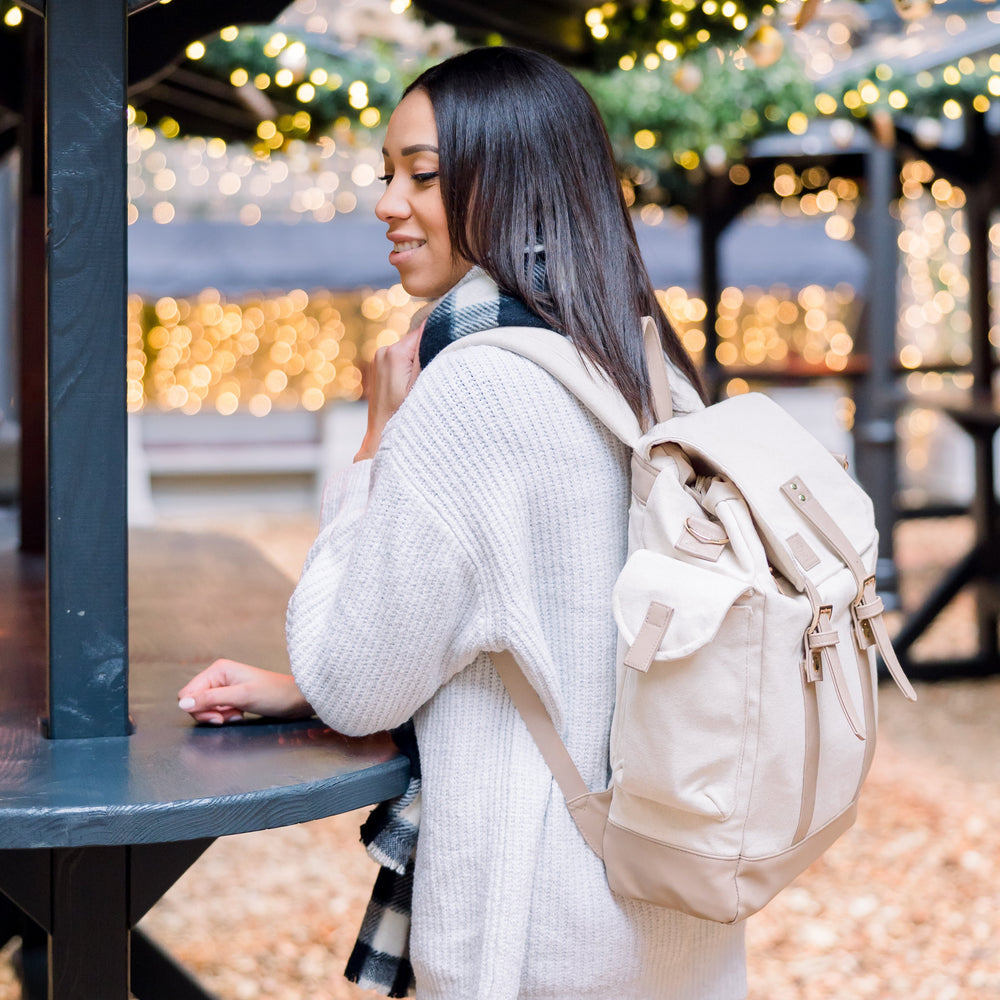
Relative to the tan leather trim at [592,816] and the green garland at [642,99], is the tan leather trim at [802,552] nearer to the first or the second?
the tan leather trim at [592,816]

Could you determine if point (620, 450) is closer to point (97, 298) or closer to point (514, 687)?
point (514, 687)

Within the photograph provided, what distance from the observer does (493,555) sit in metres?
1.14

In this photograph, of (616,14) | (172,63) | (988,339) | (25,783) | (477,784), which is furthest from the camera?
(988,339)

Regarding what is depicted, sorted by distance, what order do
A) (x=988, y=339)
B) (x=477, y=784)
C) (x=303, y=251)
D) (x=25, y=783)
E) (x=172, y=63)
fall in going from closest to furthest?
(x=25, y=783)
(x=477, y=784)
(x=172, y=63)
(x=988, y=339)
(x=303, y=251)

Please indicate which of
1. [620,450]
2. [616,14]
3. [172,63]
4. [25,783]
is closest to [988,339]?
[616,14]

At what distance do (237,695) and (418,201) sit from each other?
0.51m

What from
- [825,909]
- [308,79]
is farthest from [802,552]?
[308,79]

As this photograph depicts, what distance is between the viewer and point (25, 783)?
3.60ft

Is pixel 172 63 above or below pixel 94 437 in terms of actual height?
above

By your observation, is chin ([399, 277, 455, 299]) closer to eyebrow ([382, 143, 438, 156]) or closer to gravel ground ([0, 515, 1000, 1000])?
eyebrow ([382, 143, 438, 156])

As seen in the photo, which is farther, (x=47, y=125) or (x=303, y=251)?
(x=303, y=251)

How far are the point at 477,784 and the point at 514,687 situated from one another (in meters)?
0.10

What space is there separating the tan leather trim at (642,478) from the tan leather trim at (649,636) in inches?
4.9

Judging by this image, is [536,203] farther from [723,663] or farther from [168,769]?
[168,769]
